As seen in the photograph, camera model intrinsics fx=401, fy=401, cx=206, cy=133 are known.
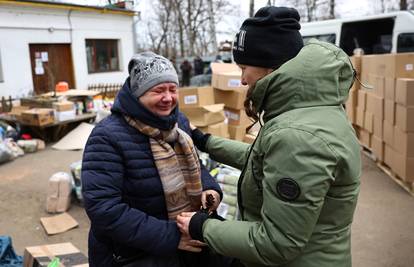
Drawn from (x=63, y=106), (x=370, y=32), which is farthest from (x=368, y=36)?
(x=63, y=106)

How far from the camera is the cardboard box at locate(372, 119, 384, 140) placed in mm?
5311

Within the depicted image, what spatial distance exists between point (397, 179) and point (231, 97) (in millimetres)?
2322

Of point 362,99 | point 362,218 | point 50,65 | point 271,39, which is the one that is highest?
point 50,65

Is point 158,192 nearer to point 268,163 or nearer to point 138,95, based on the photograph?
point 138,95

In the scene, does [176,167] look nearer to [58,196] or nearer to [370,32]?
[58,196]

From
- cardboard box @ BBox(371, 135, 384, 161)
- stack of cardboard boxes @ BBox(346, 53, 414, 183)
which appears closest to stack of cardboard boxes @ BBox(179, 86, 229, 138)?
stack of cardboard boxes @ BBox(346, 53, 414, 183)

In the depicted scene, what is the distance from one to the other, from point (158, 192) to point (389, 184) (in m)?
4.28

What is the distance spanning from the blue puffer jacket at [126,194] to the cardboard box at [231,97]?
3.20 meters

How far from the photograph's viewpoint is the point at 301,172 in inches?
40.3

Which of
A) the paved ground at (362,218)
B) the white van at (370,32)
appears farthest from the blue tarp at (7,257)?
the white van at (370,32)

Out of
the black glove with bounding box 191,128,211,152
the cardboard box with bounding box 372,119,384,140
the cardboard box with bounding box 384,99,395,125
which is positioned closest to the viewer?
the black glove with bounding box 191,128,211,152

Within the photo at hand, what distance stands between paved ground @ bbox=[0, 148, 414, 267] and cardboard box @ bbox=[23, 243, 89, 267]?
731 millimetres

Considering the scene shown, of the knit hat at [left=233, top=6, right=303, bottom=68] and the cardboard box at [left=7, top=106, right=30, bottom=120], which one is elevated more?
the knit hat at [left=233, top=6, right=303, bottom=68]

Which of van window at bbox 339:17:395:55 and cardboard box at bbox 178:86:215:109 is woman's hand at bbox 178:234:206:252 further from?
van window at bbox 339:17:395:55
